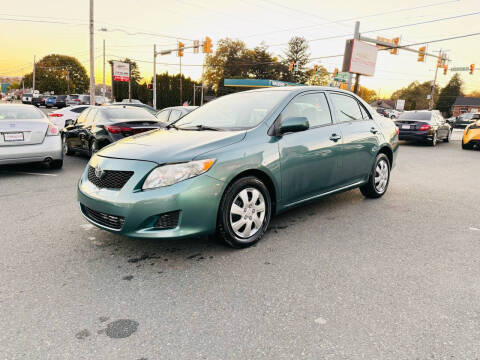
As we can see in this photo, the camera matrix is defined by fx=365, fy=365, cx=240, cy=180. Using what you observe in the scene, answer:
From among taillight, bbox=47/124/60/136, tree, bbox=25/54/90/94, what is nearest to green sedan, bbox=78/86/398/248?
taillight, bbox=47/124/60/136

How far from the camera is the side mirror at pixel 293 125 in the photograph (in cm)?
376

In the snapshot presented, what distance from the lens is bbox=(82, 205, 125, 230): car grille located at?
10.4 feet

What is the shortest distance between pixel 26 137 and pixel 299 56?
78692mm

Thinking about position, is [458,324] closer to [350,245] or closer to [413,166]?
[350,245]

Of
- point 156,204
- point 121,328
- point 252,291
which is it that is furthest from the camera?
point 156,204

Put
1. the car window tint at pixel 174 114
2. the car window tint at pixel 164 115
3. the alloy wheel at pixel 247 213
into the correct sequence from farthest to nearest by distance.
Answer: the car window tint at pixel 164 115, the car window tint at pixel 174 114, the alloy wheel at pixel 247 213

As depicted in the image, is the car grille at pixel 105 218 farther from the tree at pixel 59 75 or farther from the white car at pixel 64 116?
the tree at pixel 59 75

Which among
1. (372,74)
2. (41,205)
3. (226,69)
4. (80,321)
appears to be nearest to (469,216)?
(80,321)

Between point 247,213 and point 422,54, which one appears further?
point 422,54

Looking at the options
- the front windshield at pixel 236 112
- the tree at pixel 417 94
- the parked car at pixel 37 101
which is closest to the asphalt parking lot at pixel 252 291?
the front windshield at pixel 236 112

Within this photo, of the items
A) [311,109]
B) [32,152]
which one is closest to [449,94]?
[311,109]

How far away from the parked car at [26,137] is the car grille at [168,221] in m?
5.21

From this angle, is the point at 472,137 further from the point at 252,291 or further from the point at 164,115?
the point at 252,291

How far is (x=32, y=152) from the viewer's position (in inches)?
279
